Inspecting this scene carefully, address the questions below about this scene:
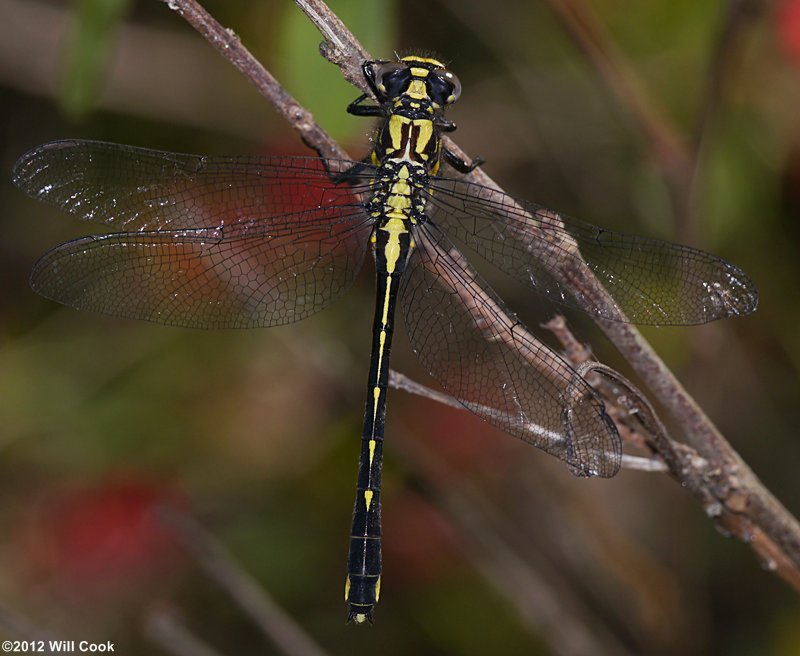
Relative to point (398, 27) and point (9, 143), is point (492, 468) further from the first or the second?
point (9, 143)

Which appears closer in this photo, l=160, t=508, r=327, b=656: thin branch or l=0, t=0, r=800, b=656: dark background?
l=160, t=508, r=327, b=656: thin branch

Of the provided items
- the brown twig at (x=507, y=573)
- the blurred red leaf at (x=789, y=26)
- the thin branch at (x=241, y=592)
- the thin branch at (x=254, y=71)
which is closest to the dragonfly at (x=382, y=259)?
the thin branch at (x=254, y=71)

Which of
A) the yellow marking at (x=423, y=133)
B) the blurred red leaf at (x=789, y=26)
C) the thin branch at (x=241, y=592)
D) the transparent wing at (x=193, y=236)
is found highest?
the blurred red leaf at (x=789, y=26)

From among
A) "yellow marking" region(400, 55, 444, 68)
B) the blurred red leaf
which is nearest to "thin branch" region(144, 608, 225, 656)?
"yellow marking" region(400, 55, 444, 68)

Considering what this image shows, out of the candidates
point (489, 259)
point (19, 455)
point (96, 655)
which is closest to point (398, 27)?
point (489, 259)

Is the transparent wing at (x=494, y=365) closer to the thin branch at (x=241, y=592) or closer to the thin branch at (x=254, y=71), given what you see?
the thin branch at (x=254, y=71)

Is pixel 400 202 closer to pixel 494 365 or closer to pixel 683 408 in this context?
pixel 494 365

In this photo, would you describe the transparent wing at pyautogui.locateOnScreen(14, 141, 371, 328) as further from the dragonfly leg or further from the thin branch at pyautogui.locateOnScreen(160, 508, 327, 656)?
the thin branch at pyautogui.locateOnScreen(160, 508, 327, 656)

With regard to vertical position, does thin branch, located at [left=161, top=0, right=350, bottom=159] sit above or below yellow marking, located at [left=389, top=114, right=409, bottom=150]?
below
